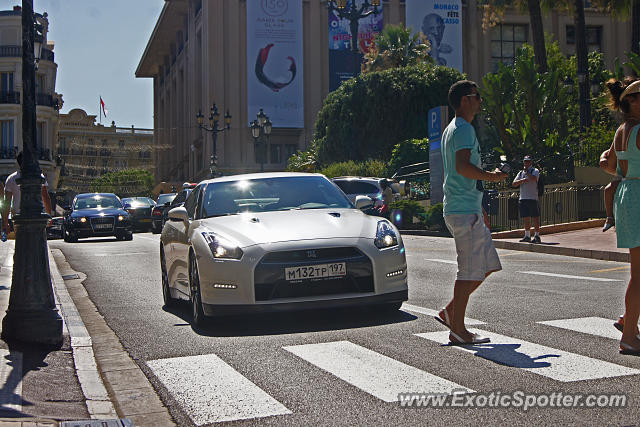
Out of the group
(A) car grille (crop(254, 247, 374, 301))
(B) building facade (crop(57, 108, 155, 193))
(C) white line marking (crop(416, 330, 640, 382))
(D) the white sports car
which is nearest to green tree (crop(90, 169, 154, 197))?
(B) building facade (crop(57, 108, 155, 193))

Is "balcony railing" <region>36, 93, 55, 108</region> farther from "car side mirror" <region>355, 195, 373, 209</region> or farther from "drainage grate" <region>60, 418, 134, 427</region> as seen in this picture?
"drainage grate" <region>60, 418, 134, 427</region>

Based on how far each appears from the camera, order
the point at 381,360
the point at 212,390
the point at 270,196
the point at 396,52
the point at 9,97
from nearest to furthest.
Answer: the point at 212,390 < the point at 381,360 < the point at 270,196 < the point at 396,52 < the point at 9,97

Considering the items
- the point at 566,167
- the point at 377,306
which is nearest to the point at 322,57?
the point at 566,167

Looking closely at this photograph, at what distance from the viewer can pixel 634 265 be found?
6227 mm

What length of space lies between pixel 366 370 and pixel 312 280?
2044 mm

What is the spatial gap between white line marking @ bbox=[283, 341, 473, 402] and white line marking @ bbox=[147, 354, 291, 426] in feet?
1.87

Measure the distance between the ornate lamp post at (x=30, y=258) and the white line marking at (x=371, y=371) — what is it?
1892 millimetres

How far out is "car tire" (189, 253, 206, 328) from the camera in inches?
327

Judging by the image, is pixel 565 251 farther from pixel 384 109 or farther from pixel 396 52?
pixel 396 52

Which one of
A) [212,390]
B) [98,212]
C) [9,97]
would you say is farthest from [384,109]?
[212,390]

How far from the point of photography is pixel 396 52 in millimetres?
51750

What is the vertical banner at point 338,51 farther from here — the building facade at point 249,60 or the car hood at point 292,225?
the car hood at point 292,225

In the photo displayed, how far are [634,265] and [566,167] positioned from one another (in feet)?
75.6

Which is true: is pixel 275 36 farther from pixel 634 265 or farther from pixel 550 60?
pixel 634 265
